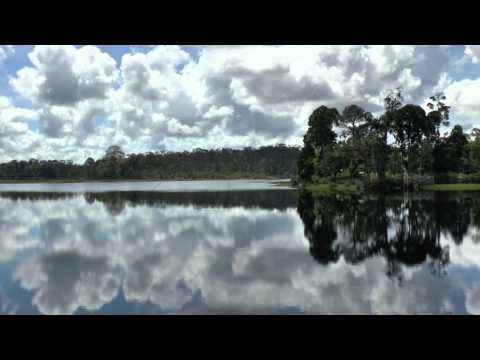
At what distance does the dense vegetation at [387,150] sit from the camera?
60781 mm

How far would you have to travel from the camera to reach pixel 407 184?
57.3 m

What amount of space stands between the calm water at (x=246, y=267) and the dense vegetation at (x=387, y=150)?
38.2 meters

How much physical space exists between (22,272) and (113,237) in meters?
6.33

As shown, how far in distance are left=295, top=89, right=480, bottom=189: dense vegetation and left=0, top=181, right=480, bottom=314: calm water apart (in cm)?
3823

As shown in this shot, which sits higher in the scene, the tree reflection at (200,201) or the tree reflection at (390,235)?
the tree reflection at (390,235)

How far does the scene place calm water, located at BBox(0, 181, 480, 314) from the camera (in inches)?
379

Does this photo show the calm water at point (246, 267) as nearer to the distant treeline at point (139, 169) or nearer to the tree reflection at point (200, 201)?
the tree reflection at point (200, 201)

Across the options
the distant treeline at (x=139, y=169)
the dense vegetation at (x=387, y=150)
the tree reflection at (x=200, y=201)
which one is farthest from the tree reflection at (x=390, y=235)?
the distant treeline at (x=139, y=169)

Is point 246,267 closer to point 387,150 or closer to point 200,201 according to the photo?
point 200,201

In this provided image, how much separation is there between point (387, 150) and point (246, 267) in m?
57.0

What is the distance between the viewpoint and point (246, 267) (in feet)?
43.4
